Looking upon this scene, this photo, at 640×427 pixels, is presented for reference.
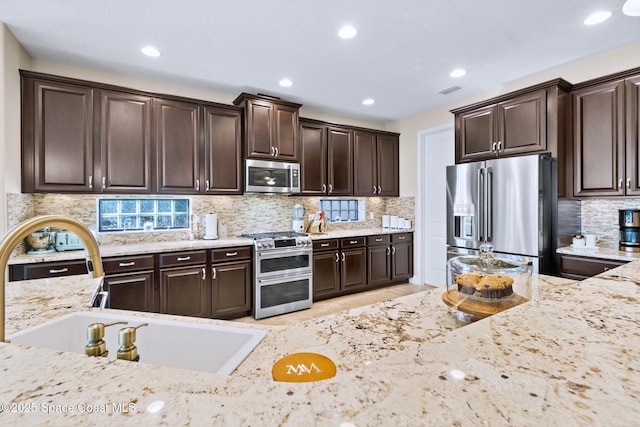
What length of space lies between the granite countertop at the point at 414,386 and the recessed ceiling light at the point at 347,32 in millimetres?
2548

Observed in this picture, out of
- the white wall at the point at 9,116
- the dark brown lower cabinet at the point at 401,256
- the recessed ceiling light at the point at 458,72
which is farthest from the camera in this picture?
the dark brown lower cabinet at the point at 401,256

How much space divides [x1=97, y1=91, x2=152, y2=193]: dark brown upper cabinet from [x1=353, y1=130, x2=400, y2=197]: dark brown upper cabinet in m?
2.92

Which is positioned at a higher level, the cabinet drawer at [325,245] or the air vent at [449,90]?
the air vent at [449,90]

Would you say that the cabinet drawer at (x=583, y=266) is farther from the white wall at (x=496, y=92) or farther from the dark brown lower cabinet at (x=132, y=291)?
the dark brown lower cabinet at (x=132, y=291)

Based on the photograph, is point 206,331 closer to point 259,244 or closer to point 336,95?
point 259,244

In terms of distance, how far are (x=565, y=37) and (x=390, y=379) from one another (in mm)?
3595

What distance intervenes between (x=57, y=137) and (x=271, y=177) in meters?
2.15

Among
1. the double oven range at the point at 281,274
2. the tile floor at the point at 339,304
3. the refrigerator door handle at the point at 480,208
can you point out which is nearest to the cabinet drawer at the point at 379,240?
the tile floor at the point at 339,304

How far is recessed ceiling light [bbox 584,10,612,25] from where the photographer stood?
2373 mm

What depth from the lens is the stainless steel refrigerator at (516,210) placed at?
295 centimetres

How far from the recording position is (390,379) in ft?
1.47

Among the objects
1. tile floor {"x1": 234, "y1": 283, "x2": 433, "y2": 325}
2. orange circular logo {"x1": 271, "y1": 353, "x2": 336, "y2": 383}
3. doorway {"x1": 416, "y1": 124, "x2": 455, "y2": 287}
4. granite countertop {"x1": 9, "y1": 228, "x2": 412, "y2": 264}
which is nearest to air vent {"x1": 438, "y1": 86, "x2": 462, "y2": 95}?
doorway {"x1": 416, "y1": 124, "x2": 455, "y2": 287}

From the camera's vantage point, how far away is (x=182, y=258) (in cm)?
318

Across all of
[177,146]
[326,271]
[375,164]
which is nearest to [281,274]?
[326,271]
